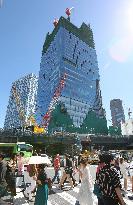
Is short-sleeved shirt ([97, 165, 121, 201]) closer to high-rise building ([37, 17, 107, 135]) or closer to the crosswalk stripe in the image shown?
the crosswalk stripe

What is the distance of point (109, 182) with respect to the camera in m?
5.81

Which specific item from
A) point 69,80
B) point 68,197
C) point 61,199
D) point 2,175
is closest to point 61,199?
point 61,199

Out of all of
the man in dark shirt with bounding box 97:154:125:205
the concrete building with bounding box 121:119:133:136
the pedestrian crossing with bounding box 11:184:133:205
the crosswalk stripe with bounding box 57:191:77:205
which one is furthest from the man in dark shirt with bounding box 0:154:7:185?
the concrete building with bounding box 121:119:133:136

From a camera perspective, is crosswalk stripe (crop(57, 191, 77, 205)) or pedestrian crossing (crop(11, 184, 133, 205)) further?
crosswalk stripe (crop(57, 191, 77, 205))

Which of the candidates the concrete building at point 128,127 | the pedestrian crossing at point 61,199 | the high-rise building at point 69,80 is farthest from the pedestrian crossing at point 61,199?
the concrete building at point 128,127

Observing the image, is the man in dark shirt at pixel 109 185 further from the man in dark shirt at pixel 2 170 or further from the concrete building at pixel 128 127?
the concrete building at pixel 128 127

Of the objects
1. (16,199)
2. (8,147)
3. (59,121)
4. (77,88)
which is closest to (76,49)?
(77,88)

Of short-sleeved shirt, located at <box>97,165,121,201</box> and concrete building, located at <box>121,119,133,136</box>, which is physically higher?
concrete building, located at <box>121,119,133,136</box>

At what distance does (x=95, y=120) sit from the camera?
568ft

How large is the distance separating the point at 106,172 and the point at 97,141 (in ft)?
377

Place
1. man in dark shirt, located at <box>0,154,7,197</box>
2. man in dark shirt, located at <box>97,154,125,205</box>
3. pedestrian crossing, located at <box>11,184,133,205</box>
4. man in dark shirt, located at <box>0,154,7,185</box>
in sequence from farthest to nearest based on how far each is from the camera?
pedestrian crossing, located at <box>11,184,133,205</box>
man in dark shirt, located at <box>0,154,7,185</box>
man in dark shirt, located at <box>0,154,7,197</box>
man in dark shirt, located at <box>97,154,125,205</box>

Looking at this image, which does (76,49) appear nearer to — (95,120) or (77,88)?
(77,88)

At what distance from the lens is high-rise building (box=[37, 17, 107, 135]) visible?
163 meters

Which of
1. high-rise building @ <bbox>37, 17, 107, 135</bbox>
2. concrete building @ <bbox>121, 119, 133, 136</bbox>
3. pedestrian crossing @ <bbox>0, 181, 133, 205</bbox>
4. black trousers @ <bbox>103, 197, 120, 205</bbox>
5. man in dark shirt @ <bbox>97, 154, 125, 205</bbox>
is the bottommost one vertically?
pedestrian crossing @ <bbox>0, 181, 133, 205</bbox>
